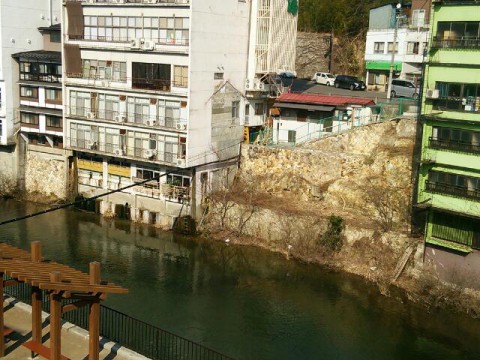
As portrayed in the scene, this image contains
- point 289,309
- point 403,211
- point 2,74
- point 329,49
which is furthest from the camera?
point 329,49

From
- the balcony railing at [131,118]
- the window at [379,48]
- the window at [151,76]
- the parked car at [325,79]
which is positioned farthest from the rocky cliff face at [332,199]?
the window at [379,48]

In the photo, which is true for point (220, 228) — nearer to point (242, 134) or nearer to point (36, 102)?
point (242, 134)

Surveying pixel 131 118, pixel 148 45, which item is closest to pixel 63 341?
pixel 131 118

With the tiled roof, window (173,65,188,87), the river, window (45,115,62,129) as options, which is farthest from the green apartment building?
window (45,115,62,129)

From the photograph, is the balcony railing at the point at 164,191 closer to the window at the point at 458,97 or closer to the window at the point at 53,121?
the window at the point at 53,121

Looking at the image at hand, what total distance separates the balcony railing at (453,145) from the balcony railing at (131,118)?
41.2 ft

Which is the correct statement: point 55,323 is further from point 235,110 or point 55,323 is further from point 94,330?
point 235,110

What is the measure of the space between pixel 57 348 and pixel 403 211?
1868cm

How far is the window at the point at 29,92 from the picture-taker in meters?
37.7

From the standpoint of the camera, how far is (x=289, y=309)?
2378 centimetres

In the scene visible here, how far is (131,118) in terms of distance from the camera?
33188 millimetres

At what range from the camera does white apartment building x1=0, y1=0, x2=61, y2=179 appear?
122 feet

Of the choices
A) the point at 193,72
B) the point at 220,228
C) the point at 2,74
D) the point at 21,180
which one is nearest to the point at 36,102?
the point at 2,74

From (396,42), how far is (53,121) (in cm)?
2503
